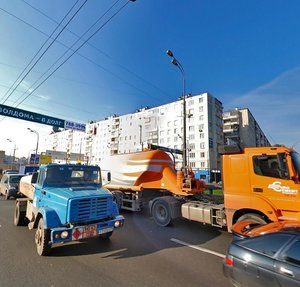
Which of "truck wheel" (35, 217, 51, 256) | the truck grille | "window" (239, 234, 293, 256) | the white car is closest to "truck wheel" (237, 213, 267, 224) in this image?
"window" (239, 234, 293, 256)

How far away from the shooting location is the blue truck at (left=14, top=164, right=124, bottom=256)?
198 inches

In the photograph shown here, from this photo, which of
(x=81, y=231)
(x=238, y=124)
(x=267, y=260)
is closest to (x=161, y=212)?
(x=81, y=231)

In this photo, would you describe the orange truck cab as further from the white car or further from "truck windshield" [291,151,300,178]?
the white car

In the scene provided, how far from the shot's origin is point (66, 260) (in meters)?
4.97

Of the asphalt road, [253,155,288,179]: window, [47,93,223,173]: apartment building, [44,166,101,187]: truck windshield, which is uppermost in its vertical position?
[47,93,223,173]: apartment building

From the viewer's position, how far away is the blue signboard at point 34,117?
521 inches

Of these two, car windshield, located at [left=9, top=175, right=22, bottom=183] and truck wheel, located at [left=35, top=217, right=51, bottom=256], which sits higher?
car windshield, located at [left=9, top=175, right=22, bottom=183]

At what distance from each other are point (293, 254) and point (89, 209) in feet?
14.1

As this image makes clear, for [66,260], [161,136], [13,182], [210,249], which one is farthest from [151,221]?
[161,136]

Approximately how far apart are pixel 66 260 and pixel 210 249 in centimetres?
379

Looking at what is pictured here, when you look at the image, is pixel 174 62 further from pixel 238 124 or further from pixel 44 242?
pixel 238 124

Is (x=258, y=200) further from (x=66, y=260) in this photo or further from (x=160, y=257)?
(x=66, y=260)

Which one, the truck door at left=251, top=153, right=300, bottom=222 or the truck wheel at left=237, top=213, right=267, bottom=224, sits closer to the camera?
the truck door at left=251, top=153, right=300, bottom=222

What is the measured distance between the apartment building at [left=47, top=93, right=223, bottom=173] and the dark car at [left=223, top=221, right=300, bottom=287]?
134 feet
